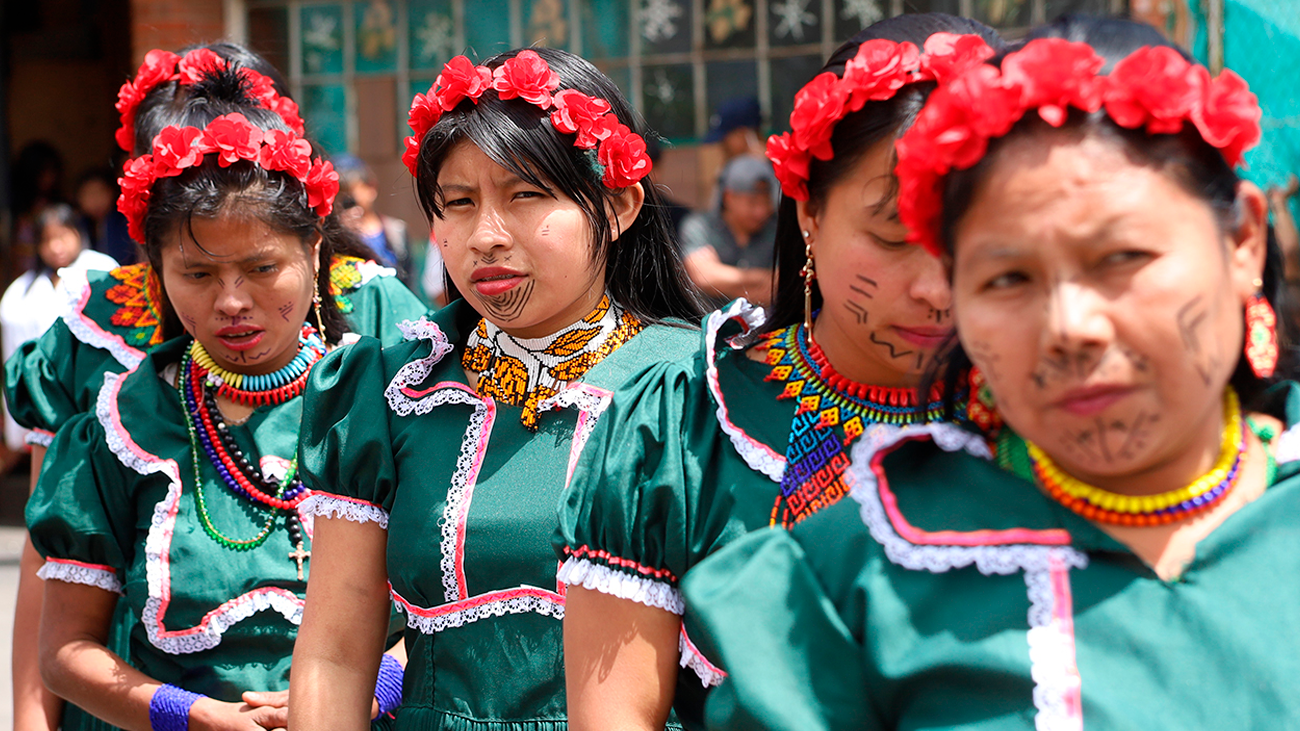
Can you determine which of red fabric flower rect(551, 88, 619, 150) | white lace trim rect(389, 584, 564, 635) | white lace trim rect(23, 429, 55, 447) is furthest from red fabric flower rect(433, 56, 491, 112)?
white lace trim rect(23, 429, 55, 447)

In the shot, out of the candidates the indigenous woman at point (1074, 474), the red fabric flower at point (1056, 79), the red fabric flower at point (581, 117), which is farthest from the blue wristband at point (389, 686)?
the red fabric flower at point (1056, 79)

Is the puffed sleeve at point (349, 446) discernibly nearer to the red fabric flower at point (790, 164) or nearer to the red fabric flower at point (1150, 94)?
the red fabric flower at point (790, 164)

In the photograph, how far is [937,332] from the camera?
1520 mm

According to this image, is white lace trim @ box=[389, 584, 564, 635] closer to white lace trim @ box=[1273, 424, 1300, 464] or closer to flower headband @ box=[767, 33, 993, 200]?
flower headband @ box=[767, 33, 993, 200]

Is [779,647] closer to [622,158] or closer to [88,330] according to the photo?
[622,158]

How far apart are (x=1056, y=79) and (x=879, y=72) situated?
1.17 ft

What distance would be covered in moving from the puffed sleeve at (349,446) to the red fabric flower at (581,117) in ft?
1.60

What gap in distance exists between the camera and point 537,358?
2.00 meters

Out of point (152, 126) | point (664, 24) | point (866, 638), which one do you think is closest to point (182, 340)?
point (152, 126)

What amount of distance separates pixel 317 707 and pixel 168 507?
67 centimetres

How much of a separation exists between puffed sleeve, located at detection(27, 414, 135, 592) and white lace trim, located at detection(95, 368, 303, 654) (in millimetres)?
54

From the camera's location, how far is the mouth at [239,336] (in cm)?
235

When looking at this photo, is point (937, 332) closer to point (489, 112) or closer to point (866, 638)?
point (866, 638)

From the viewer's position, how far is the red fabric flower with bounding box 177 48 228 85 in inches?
115
